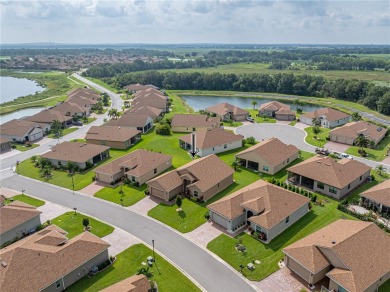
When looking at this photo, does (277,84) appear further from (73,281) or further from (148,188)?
(73,281)

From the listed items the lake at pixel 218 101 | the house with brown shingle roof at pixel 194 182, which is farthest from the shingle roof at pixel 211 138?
the lake at pixel 218 101

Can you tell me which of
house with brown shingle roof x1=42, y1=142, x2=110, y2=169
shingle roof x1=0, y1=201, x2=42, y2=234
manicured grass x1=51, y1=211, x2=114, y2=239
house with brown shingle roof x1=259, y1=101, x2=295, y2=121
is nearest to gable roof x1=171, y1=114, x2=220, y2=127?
house with brown shingle roof x1=259, y1=101, x2=295, y2=121

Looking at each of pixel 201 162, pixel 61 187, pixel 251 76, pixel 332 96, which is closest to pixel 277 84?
pixel 251 76

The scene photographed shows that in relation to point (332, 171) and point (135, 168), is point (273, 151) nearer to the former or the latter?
point (332, 171)

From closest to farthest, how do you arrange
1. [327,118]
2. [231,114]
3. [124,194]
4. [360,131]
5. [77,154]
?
[124,194] < [77,154] < [360,131] < [327,118] < [231,114]

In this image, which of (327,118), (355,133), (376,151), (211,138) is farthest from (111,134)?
(376,151)

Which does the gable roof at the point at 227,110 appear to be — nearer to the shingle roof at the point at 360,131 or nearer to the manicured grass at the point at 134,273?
the shingle roof at the point at 360,131

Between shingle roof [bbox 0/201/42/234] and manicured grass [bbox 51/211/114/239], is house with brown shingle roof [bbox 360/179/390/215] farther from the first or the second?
shingle roof [bbox 0/201/42/234]
